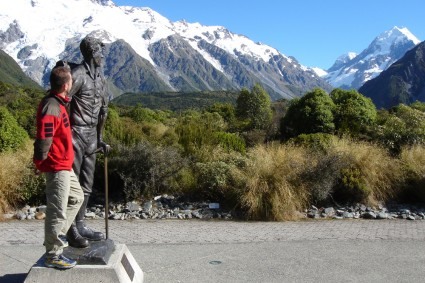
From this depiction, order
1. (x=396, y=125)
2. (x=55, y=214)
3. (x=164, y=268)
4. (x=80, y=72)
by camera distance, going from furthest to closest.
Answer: (x=396, y=125) → (x=164, y=268) → (x=80, y=72) → (x=55, y=214)

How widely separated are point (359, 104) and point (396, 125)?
294cm

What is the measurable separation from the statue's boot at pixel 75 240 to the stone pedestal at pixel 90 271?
0.27 ft

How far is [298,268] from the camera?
5.68m

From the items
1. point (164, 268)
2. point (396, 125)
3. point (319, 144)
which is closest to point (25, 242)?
point (164, 268)

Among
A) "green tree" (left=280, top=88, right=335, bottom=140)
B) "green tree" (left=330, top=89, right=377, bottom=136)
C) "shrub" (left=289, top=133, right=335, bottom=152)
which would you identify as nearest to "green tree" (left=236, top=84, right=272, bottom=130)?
"green tree" (left=280, top=88, right=335, bottom=140)

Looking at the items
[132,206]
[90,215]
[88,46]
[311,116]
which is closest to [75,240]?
[88,46]

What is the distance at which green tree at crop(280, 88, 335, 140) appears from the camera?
1592cm

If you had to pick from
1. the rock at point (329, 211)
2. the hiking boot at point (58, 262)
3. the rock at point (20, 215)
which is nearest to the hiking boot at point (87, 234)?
the hiking boot at point (58, 262)

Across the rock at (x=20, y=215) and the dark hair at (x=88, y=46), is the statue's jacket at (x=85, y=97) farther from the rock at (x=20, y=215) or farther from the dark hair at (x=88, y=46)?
the rock at (x=20, y=215)

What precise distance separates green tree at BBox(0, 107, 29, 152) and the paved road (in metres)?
3.70

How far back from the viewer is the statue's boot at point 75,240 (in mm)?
4891

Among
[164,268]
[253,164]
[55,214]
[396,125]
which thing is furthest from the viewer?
[396,125]

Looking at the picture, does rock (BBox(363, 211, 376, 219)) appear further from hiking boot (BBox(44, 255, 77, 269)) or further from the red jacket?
the red jacket

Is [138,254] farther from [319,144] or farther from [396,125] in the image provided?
[396,125]
